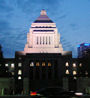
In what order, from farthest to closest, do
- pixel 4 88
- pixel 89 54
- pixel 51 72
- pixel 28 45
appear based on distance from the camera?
1. pixel 28 45
2. pixel 51 72
3. pixel 89 54
4. pixel 4 88

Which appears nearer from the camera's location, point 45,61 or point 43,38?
point 45,61

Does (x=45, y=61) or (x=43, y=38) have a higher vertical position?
(x=43, y=38)

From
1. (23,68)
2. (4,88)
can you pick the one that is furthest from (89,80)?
(23,68)

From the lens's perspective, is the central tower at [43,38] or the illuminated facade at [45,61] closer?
the illuminated facade at [45,61]

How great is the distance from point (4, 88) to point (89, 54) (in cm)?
4376

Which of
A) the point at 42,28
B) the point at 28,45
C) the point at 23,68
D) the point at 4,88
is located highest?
the point at 42,28

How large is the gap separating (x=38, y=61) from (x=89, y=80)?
44283 mm

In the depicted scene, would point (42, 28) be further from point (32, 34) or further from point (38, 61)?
point (38, 61)

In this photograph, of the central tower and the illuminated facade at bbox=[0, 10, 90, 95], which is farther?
the central tower

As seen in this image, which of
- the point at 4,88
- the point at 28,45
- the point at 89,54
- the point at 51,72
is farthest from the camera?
the point at 28,45

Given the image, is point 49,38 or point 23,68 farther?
point 49,38

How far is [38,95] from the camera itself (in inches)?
703

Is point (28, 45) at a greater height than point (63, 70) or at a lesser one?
greater

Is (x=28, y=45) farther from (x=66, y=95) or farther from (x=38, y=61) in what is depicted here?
(x=66, y=95)
